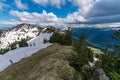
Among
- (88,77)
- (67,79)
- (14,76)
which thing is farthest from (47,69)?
(14,76)

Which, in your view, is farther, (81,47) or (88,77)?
(81,47)

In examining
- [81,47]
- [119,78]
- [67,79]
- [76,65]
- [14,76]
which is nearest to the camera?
[119,78]

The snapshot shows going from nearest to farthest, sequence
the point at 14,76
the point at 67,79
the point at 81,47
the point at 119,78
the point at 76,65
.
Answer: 1. the point at 119,78
2. the point at 67,79
3. the point at 76,65
4. the point at 81,47
5. the point at 14,76

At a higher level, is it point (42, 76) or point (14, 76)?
point (42, 76)

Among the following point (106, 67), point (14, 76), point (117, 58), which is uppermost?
point (117, 58)

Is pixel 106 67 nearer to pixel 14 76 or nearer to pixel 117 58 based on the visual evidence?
pixel 117 58

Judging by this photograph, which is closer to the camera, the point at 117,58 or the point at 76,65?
the point at 117,58

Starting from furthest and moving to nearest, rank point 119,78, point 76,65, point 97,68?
1. point 76,65
2. point 97,68
3. point 119,78

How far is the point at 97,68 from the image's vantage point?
103 ft

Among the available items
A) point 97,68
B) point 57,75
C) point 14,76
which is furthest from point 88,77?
point 14,76

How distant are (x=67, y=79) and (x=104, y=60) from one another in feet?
39.3

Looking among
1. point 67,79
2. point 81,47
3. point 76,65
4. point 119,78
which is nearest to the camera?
point 119,78

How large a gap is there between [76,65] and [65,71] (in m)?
4.25

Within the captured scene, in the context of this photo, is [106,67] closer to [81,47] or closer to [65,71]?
[81,47]
